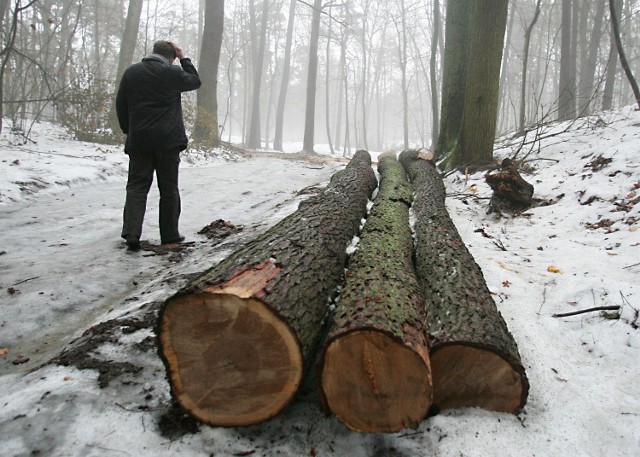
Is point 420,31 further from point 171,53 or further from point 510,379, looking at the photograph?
point 510,379

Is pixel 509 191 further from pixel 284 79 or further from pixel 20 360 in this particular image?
pixel 284 79

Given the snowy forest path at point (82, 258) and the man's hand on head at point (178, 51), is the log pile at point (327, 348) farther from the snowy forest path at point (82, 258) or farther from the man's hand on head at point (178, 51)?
the man's hand on head at point (178, 51)

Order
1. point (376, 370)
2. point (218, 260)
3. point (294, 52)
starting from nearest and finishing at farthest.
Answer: point (376, 370) < point (218, 260) < point (294, 52)

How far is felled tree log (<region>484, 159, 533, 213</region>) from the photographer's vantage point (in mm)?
5031

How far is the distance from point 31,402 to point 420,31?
3719 centimetres

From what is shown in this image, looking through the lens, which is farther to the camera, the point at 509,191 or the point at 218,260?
the point at 509,191

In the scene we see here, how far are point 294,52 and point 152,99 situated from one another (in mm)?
42169

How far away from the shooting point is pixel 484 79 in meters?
7.01

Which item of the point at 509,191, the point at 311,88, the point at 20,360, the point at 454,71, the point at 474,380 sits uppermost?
the point at 311,88

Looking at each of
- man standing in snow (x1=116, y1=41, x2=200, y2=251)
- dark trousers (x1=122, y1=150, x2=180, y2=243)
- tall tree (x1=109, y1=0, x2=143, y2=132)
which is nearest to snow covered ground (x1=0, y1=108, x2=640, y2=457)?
dark trousers (x1=122, y1=150, x2=180, y2=243)

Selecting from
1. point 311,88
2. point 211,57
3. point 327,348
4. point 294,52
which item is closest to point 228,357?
point 327,348

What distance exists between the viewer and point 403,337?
1591 millimetres

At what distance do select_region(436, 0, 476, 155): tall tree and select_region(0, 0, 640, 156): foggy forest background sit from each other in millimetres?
1431

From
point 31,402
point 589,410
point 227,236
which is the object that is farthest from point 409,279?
point 227,236
